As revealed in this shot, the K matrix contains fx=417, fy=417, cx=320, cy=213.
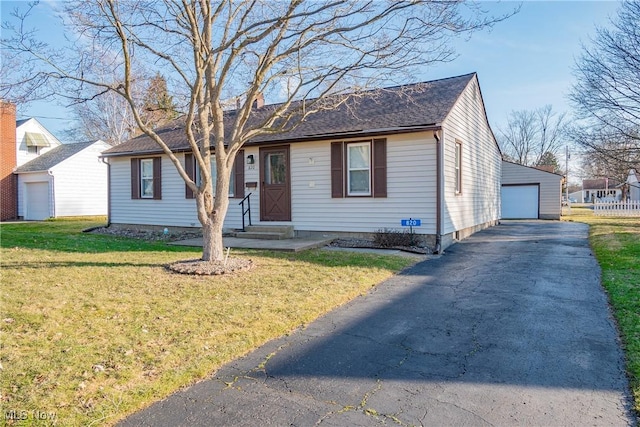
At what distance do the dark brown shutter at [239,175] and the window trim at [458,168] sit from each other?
6383 mm

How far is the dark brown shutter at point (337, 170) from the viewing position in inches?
453

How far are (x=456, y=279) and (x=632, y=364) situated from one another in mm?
3713

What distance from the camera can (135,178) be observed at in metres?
15.3

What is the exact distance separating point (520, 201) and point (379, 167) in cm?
1733

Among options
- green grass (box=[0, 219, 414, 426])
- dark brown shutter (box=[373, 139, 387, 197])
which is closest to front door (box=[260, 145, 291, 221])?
dark brown shutter (box=[373, 139, 387, 197])

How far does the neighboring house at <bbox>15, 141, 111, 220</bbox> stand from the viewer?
23.3 m

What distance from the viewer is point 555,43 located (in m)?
13.1

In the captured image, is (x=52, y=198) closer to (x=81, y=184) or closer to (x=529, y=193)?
(x=81, y=184)

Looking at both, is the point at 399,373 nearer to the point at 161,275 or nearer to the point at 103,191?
the point at 161,275

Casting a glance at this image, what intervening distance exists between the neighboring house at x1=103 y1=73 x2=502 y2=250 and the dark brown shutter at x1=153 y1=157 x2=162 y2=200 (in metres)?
0.04

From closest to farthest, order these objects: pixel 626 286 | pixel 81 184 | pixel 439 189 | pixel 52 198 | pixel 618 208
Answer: pixel 626 286
pixel 439 189
pixel 52 198
pixel 81 184
pixel 618 208

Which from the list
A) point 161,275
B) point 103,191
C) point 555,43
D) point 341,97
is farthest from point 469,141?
point 103,191

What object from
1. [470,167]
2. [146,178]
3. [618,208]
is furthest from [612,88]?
[146,178]

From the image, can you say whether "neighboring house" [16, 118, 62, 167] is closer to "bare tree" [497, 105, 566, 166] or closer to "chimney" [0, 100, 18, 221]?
"chimney" [0, 100, 18, 221]
